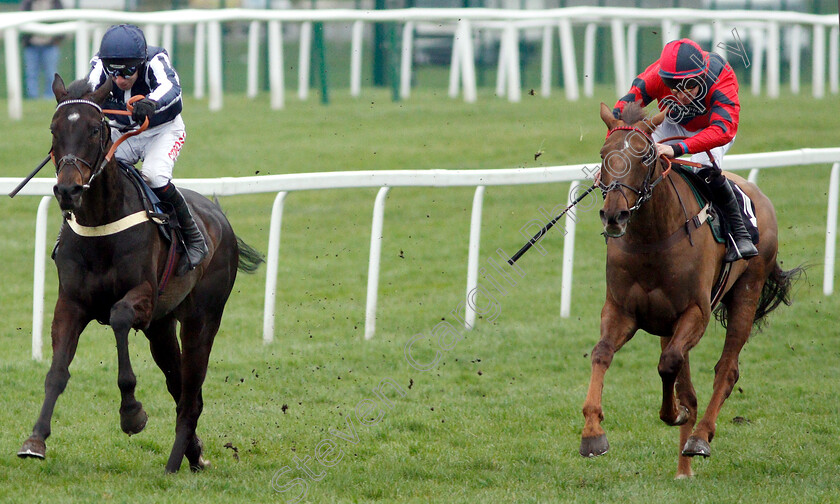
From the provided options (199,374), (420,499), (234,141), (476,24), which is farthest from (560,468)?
(476,24)

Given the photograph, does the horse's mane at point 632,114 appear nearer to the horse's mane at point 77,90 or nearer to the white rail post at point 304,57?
the horse's mane at point 77,90

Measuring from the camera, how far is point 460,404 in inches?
246

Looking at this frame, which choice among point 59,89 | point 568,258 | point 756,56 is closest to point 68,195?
point 59,89

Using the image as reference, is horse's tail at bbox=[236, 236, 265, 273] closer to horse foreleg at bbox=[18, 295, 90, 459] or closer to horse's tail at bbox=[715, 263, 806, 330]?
horse foreleg at bbox=[18, 295, 90, 459]

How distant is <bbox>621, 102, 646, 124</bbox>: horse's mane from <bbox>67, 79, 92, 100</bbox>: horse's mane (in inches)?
89.2

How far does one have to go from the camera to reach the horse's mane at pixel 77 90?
4.38 m

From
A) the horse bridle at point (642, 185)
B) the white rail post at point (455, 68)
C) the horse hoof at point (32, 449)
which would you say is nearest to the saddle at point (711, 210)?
the horse bridle at point (642, 185)

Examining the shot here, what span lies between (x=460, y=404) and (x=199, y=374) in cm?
166

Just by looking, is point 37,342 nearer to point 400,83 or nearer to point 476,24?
point 476,24

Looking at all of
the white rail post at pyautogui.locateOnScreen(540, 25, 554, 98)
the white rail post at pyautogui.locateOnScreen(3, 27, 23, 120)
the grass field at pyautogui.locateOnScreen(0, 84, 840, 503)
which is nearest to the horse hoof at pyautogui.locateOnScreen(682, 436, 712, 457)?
the grass field at pyautogui.locateOnScreen(0, 84, 840, 503)

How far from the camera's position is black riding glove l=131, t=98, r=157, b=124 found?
15.1 feet

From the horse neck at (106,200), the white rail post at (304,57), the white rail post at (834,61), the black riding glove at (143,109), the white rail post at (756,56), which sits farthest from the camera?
the white rail post at (756,56)

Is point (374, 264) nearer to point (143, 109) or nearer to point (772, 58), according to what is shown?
point (143, 109)

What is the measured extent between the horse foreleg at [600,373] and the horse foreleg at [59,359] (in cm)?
214
